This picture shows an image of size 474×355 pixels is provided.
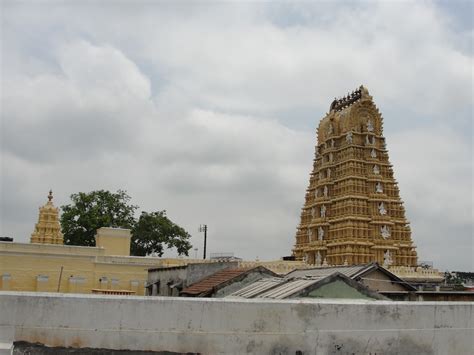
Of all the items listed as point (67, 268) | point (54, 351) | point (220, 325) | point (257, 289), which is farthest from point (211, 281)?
point (67, 268)

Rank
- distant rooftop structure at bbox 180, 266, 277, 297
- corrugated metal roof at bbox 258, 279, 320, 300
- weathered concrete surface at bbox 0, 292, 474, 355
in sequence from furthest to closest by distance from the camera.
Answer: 1. distant rooftop structure at bbox 180, 266, 277, 297
2. corrugated metal roof at bbox 258, 279, 320, 300
3. weathered concrete surface at bbox 0, 292, 474, 355

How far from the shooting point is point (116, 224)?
5125 centimetres

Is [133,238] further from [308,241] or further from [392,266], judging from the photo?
[392,266]

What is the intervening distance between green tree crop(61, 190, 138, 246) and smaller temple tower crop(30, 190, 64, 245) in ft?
22.9

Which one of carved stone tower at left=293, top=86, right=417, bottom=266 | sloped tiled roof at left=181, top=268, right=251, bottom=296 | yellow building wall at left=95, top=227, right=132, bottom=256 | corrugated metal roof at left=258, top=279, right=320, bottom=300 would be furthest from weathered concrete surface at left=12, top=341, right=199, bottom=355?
carved stone tower at left=293, top=86, right=417, bottom=266

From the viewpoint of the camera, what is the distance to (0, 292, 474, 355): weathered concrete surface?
6.62m

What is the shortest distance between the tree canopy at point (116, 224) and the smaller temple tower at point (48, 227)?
23.0ft

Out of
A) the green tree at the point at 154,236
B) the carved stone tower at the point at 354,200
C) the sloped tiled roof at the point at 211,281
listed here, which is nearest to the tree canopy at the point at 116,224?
the green tree at the point at 154,236

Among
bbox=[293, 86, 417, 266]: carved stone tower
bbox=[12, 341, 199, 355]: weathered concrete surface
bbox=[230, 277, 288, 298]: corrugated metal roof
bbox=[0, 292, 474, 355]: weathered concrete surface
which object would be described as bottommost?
bbox=[12, 341, 199, 355]: weathered concrete surface

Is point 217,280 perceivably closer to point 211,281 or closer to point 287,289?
point 211,281

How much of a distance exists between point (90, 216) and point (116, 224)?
9.98ft

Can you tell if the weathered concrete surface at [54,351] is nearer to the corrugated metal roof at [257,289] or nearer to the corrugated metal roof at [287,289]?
the corrugated metal roof at [287,289]

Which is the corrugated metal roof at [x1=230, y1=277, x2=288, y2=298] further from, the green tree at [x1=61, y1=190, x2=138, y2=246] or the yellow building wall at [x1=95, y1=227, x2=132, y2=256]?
the green tree at [x1=61, y1=190, x2=138, y2=246]

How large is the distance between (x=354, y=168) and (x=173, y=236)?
65.9 ft
